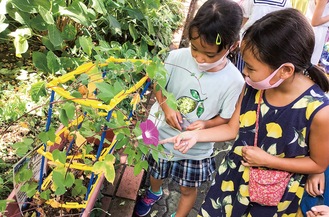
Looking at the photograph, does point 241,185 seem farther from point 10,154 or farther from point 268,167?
point 10,154

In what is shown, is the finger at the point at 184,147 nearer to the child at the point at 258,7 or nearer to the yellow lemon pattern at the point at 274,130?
the yellow lemon pattern at the point at 274,130

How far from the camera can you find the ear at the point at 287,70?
1356 mm

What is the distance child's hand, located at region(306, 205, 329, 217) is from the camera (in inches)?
56.8

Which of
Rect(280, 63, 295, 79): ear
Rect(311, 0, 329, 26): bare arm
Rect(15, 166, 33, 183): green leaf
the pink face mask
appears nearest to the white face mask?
the pink face mask

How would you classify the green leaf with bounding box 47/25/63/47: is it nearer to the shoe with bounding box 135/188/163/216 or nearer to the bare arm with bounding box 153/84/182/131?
the bare arm with bounding box 153/84/182/131

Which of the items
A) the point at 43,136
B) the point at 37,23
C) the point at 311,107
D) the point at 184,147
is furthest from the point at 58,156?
the point at 37,23

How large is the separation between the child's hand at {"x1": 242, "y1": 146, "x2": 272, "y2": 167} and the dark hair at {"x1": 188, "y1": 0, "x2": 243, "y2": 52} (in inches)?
18.1

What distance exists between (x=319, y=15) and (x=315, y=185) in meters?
2.14

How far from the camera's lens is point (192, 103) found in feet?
5.82

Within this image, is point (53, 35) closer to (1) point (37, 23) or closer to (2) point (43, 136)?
(1) point (37, 23)

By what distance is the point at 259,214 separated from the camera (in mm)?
1658

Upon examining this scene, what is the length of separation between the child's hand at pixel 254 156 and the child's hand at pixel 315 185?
22cm

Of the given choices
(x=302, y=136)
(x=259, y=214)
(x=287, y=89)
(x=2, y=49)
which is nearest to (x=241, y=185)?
(x=259, y=214)

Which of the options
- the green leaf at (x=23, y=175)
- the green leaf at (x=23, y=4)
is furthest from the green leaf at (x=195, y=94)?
the green leaf at (x=23, y=4)
